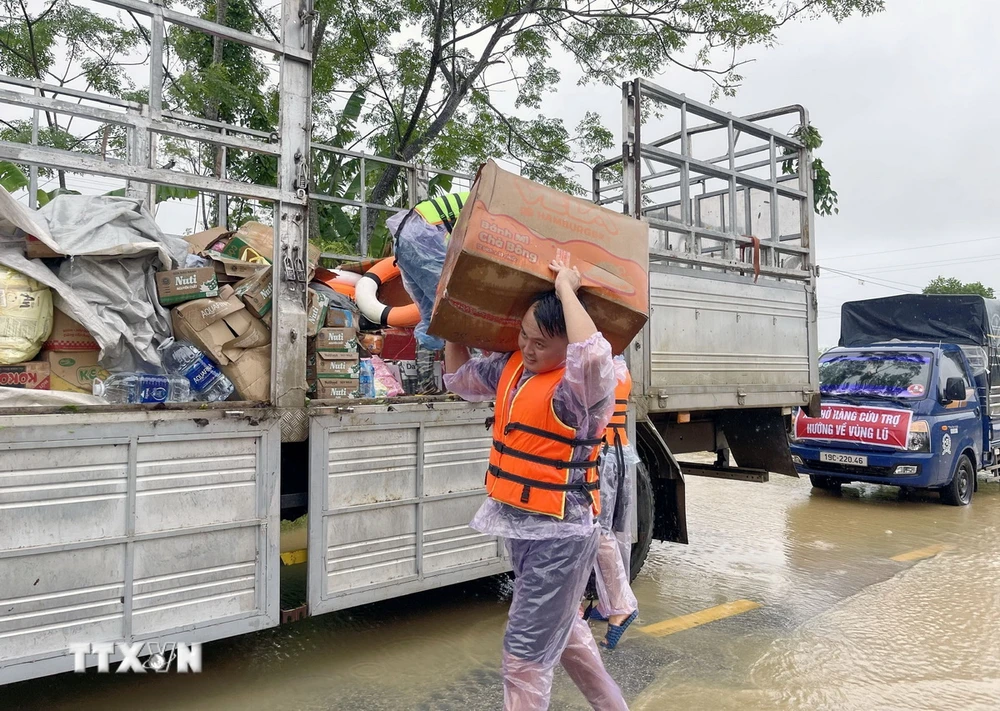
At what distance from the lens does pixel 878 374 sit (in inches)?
341

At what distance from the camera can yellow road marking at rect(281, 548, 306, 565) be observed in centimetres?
335

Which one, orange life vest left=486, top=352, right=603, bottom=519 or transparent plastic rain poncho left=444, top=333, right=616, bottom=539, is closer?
transparent plastic rain poncho left=444, top=333, right=616, bottom=539

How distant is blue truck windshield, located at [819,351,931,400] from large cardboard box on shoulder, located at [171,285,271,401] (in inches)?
288

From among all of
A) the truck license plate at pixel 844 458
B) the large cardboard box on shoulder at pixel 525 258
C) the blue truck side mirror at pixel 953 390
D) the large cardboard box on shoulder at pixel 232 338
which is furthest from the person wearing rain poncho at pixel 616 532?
the blue truck side mirror at pixel 953 390

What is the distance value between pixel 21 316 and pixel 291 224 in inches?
43.0

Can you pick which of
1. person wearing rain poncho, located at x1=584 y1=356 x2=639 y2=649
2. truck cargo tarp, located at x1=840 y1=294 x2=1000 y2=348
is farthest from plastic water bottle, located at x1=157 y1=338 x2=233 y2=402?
truck cargo tarp, located at x1=840 y1=294 x2=1000 y2=348

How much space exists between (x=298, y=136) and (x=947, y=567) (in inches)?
214

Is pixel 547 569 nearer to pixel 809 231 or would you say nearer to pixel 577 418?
pixel 577 418

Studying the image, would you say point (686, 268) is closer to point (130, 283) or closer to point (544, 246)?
point (544, 246)

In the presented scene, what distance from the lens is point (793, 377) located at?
5.71 metres

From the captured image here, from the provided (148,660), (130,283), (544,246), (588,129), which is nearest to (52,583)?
(148,660)

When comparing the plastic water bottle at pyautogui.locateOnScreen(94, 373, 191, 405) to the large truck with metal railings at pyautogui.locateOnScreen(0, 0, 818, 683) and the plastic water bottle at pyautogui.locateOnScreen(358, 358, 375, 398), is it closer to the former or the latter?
the large truck with metal railings at pyautogui.locateOnScreen(0, 0, 818, 683)

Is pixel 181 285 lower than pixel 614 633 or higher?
higher

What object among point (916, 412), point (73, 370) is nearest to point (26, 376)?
point (73, 370)
